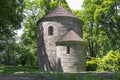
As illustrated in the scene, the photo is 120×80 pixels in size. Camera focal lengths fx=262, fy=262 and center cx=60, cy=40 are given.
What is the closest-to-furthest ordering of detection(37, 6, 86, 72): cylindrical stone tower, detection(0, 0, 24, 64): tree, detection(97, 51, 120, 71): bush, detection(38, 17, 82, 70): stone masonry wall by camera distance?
detection(0, 0, 24, 64): tree
detection(37, 6, 86, 72): cylindrical stone tower
detection(97, 51, 120, 71): bush
detection(38, 17, 82, 70): stone masonry wall

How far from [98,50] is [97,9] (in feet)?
31.9

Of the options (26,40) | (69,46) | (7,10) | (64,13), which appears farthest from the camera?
(26,40)

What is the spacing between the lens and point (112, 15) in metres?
40.9

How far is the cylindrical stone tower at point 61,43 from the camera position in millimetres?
29858

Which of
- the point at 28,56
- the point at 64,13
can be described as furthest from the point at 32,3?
the point at 64,13

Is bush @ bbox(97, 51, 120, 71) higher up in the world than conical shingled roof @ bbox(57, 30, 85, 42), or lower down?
lower down

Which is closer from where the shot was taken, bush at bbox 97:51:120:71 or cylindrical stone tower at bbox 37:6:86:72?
cylindrical stone tower at bbox 37:6:86:72

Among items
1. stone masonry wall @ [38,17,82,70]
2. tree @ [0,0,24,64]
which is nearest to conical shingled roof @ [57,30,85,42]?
stone masonry wall @ [38,17,82,70]

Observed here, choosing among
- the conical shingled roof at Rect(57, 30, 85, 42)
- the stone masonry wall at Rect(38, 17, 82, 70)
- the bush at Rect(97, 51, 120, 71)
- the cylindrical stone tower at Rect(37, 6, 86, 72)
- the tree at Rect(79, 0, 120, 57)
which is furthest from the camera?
the tree at Rect(79, 0, 120, 57)

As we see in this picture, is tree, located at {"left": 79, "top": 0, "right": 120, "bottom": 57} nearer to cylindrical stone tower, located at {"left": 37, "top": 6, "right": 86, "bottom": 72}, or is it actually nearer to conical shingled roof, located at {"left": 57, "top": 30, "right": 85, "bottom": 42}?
cylindrical stone tower, located at {"left": 37, "top": 6, "right": 86, "bottom": 72}

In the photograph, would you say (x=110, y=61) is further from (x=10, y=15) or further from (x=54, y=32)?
(x=10, y=15)

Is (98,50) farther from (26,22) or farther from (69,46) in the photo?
(69,46)

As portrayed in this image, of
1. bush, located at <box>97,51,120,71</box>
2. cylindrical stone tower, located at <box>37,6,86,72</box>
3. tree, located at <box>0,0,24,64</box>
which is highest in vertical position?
tree, located at <box>0,0,24,64</box>

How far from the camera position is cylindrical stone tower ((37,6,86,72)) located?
29.9 m
